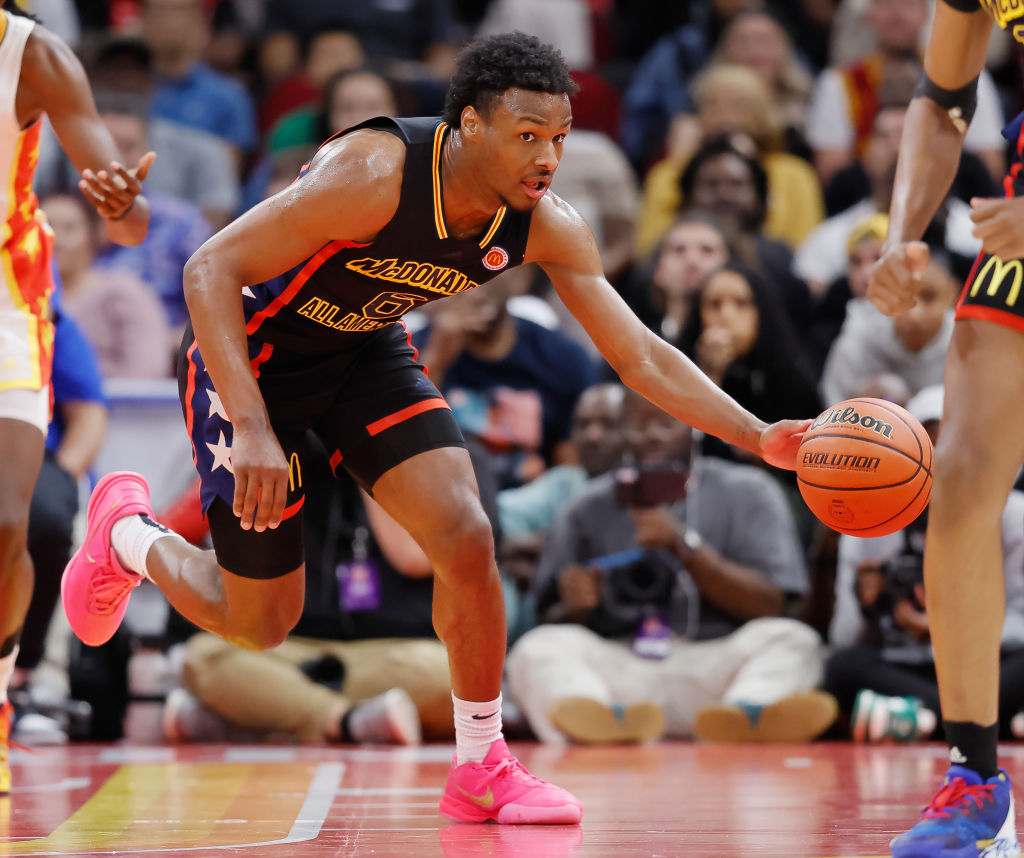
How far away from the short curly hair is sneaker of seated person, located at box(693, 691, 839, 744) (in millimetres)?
3285

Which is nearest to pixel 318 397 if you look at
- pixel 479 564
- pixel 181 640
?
pixel 479 564

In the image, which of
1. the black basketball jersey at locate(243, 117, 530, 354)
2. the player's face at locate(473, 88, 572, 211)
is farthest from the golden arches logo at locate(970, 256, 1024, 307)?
the black basketball jersey at locate(243, 117, 530, 354)

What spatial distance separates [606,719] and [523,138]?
10.5 feet

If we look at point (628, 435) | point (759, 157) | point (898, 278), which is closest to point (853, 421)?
point (898, 278)

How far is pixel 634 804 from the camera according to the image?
4.12m

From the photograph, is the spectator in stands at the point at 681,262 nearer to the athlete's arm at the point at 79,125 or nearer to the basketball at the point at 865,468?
the athlete's arm at the point at 79,125

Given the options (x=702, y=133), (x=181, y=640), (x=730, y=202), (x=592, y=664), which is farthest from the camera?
(x=702, y=133)

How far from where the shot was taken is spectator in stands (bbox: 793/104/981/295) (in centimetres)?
774

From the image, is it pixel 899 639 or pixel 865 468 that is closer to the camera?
pixel 865 468

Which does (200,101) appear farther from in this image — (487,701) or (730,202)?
(487,701)

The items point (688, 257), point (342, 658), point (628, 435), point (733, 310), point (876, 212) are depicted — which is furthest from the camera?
point (876, 212)

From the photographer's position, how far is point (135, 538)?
4348mm

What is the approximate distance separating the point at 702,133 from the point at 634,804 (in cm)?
609

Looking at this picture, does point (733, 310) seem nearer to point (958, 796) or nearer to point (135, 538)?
point (135, 538)
